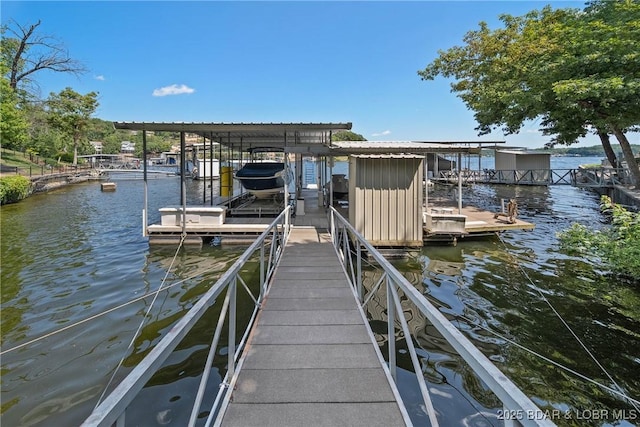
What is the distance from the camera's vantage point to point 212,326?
5.33 meters

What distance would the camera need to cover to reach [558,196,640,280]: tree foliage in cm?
600

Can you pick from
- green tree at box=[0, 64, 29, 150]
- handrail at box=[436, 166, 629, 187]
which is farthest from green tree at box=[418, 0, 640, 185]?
green tree at box=[0, 64, 29, 150]

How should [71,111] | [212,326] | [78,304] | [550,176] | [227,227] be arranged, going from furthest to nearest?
[71,111] < [550,176] < [227,227] < [78,304] < [212,326]

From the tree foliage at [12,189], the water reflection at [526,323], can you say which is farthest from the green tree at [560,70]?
the tree foliage at [12,189]

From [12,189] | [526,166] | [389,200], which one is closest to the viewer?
[389,200]

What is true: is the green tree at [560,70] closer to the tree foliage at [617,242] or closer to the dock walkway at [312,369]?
the tree foliage at [617,242]

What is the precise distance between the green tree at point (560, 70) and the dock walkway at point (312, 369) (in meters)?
13.7

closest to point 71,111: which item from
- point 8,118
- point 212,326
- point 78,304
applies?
point 8,118

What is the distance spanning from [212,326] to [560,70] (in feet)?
53.3

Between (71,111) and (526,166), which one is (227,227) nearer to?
(526,166)

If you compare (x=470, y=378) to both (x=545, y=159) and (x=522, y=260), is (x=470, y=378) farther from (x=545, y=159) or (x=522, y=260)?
(x=545, y=159)

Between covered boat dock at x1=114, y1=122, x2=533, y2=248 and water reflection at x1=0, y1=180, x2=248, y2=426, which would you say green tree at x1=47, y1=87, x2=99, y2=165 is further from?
covered boat dock at x1=114, y1=122, x2=533, y2=248

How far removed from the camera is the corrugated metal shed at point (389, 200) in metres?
8.74

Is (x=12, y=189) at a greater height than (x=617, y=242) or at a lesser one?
greater
